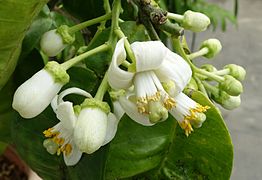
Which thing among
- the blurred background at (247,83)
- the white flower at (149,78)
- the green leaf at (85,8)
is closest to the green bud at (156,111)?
the white flower at (149,78)

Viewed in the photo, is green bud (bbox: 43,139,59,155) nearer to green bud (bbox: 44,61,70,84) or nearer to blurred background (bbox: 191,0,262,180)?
green bud (bbox: 44,61,70,84)

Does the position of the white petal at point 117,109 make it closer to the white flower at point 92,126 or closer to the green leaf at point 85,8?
the white flower at point 92,126

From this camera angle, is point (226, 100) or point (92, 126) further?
point (226, 100)

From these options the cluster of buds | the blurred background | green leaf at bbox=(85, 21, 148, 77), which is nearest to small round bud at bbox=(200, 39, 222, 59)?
the cluster of buds

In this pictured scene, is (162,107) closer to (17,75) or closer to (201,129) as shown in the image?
(201,129)

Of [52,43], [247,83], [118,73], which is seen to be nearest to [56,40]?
[52,43]

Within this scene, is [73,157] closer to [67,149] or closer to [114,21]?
[67,149]

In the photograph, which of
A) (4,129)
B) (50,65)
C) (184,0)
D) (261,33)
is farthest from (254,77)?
(50,65)
